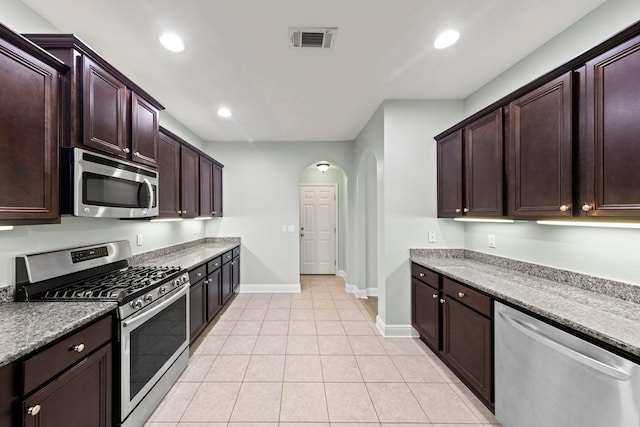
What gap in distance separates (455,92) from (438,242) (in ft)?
5.68

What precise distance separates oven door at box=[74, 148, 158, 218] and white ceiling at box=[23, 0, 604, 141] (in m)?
0.98

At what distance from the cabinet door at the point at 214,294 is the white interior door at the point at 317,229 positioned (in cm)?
288

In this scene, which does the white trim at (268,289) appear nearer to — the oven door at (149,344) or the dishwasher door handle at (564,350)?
the oven door at (149,344)

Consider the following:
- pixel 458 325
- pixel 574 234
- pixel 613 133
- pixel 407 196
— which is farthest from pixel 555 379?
pixel 407 196

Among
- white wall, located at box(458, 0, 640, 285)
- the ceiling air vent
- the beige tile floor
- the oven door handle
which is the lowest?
the beige tile floor

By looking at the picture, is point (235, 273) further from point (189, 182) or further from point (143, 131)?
point (143, 131)

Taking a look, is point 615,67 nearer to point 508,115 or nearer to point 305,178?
point 508,115

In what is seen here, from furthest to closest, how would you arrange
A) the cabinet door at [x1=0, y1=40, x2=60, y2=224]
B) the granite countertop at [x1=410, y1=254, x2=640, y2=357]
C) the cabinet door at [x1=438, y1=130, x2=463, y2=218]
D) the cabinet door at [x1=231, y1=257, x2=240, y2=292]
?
the cabinet door at [x1=231, y1=257, x2=240, y2=292] → the cabinet door at [x1=438, y1=130, x2=463, y2=218] → the cabinet door at [x1=0, y1=40, x2=60, y2=224] → the granite countertop at [x1=410, y1=254, x2=640, y2=357]

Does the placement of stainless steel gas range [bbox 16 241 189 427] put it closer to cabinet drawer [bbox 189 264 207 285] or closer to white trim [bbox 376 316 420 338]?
cabinet drawer [bbox 189 264 207 285]

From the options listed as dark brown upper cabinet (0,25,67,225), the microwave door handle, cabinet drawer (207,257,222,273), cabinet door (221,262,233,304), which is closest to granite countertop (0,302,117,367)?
dark brown upper cabinet (0,25,67,225)

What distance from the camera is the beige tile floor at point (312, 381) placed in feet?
6.24

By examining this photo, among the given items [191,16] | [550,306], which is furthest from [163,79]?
[550,306]

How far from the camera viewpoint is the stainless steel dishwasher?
1.09m

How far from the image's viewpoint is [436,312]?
2.57m
